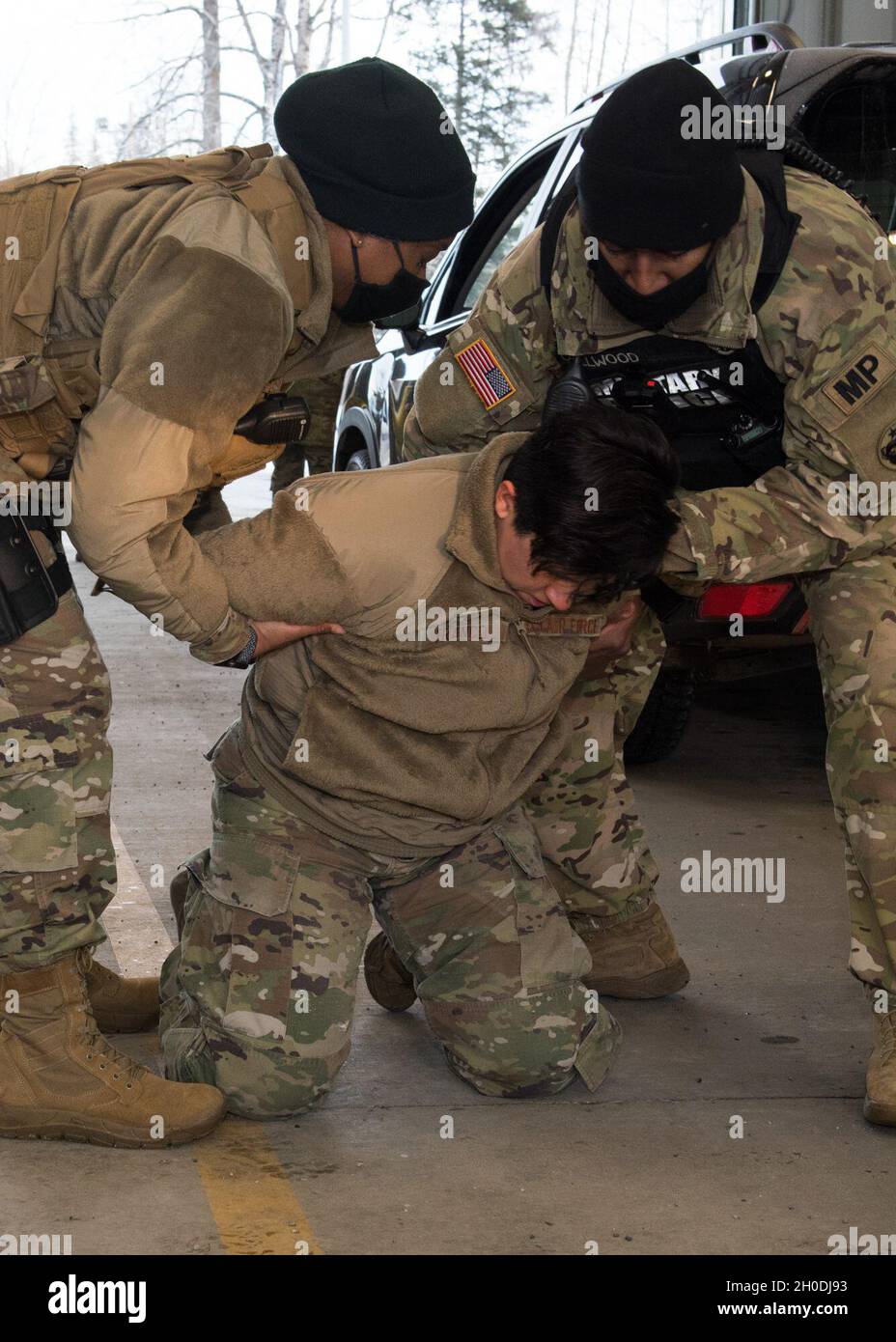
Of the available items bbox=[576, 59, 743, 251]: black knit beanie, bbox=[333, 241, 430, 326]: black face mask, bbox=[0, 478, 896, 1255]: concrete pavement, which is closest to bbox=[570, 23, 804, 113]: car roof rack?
bbox=[576, 59, 743, 251]: black knit beanie

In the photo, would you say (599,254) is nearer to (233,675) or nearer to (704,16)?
(233,675)

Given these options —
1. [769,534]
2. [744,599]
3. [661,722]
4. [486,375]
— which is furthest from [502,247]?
[769,534]

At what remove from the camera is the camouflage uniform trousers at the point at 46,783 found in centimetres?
260

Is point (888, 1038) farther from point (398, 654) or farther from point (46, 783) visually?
point (46, 783)

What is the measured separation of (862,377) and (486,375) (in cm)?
81

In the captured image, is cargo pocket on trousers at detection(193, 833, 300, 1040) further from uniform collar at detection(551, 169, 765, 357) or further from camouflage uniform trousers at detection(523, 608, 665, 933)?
uniform collar at detection(551, 169, 765, 357)

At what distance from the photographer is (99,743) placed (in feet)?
8.84

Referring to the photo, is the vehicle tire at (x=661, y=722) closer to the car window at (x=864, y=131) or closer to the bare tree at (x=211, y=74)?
the car window at (x=864, y=131)

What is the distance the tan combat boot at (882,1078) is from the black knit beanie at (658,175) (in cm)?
142

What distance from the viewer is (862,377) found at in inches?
110

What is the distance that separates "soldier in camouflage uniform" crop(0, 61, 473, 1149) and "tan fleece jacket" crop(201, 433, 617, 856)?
113 mm

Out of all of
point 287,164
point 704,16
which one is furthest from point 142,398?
point 704,16

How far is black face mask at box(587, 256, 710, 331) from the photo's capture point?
2.85 metres

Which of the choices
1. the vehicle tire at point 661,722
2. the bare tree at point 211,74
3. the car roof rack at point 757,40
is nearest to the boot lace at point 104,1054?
the vehicle tire at point 661,722
